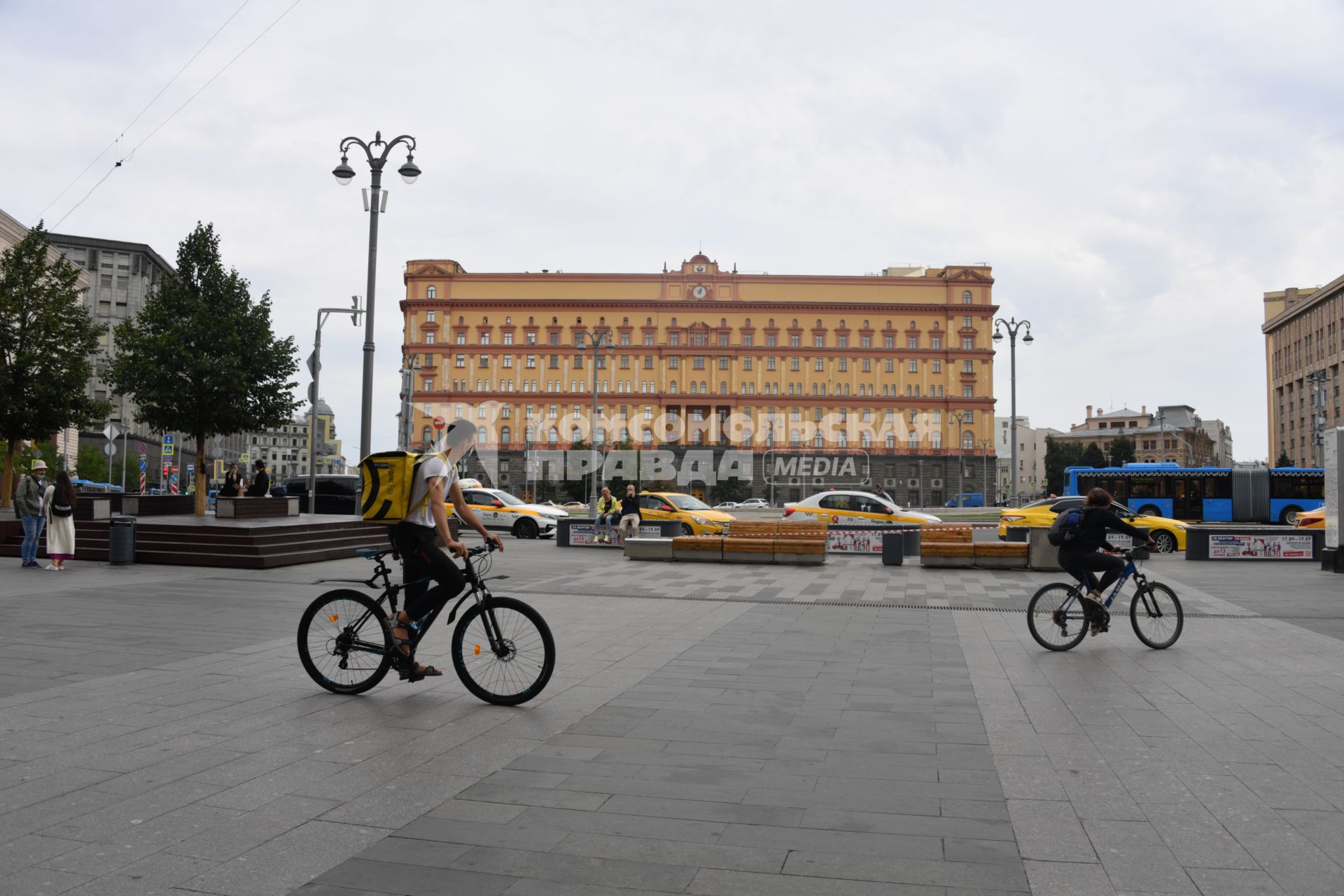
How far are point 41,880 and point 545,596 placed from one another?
404 inches

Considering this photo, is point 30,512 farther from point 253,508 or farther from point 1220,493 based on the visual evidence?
point 1220,493

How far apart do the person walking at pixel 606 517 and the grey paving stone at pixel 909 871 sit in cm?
2098

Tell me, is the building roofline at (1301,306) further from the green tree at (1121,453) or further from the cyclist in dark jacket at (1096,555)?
the cyclist in dark jacket at (1096,555)

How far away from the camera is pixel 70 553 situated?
52.8ft

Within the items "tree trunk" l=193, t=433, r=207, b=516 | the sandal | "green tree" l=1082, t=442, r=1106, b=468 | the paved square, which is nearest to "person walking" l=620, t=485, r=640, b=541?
"tree trunk" l=193, t=433, r=207, b=516

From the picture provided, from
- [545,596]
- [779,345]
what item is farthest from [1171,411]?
[545,596]

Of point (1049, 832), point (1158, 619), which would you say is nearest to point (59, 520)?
point (1158, 619)

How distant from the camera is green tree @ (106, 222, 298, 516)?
77.0 ft

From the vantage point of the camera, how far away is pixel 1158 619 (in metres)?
9.23

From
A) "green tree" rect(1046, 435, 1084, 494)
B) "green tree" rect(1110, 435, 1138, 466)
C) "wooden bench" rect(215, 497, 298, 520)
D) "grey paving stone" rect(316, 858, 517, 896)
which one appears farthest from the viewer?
"green tree" rect(1046, 435, 1084, 494)

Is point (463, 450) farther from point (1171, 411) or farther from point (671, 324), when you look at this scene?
point (1171, 411)

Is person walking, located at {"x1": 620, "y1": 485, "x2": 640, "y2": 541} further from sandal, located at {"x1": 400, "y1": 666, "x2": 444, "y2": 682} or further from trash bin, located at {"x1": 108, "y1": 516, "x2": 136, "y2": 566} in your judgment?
sandal, located at {"x1": 400, "y1": 666, "x2": 444, "y2": 682}

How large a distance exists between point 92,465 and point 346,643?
69588 millimetres

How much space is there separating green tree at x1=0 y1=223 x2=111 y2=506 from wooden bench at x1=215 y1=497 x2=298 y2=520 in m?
7.83
